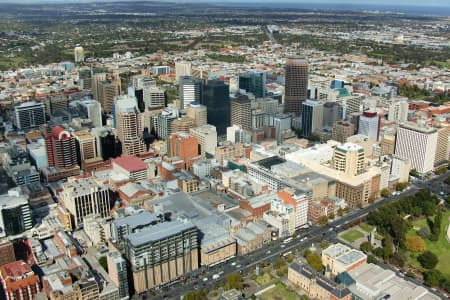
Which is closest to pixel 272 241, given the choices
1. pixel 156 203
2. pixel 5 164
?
pixel 156 203

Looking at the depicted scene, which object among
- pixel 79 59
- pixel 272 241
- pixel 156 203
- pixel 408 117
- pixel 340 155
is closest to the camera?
pixel 272 241

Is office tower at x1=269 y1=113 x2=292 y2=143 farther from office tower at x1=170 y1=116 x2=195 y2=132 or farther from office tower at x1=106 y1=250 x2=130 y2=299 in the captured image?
office tower at x1=106 y1=250 x2=130 y2=299

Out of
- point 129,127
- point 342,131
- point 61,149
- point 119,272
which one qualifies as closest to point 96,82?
point 129,127

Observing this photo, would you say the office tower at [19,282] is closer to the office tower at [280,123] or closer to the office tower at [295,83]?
the office tower at [280,123]

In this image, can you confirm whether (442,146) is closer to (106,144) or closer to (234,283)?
(234,283)

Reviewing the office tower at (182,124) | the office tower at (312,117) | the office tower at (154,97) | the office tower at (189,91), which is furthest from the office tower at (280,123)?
the office tower at (154,97)

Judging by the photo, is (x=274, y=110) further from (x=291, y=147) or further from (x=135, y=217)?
(x=135, y=217)
